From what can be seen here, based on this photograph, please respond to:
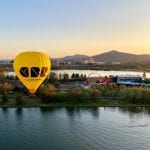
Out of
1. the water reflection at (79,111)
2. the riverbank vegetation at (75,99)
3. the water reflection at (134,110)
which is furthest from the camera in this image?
the riverbank vegetation at (75,99)

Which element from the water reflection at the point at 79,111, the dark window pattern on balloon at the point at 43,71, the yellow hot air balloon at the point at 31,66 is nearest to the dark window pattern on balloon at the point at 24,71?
the yellow hot air balloon at the point at 31,66

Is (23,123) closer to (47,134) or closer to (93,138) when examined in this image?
(47,134)

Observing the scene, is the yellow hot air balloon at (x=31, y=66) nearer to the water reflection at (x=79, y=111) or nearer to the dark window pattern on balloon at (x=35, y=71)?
the dark window pattern on balloon at (x=35, y=71)

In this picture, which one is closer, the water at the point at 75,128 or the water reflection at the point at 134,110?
the water at the point at 75,128

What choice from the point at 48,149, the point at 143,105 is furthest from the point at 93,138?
the point at 143,105

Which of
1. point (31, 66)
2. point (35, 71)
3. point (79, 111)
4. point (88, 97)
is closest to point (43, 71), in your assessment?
point (35, 71)

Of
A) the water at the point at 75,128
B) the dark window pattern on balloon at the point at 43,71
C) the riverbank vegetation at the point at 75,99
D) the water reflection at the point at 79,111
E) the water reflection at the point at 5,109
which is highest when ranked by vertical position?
the dark window pattern on balloon at the point at 43,71
